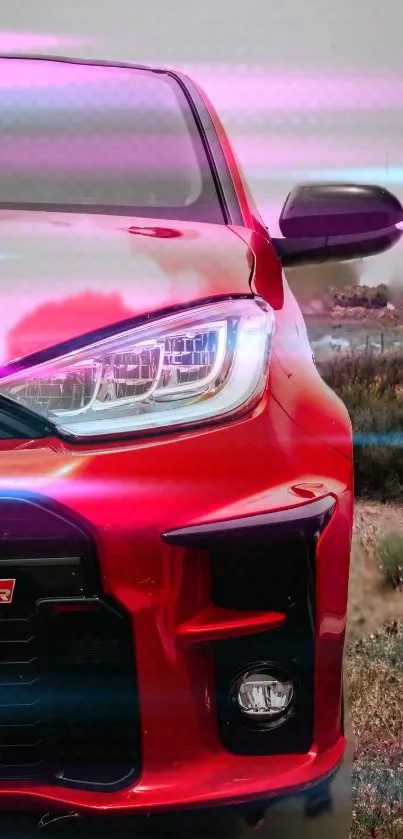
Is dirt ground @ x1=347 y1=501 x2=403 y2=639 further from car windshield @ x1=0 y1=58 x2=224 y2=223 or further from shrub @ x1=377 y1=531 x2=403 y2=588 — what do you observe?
car windshield @ x1=0 y1=58 x2=224 y2=223

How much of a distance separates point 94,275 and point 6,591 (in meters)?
0.39

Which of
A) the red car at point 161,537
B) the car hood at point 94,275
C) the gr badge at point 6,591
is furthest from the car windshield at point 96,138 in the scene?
the gr badge at point 6,591

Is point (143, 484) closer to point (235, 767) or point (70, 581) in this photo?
point (70, 581)

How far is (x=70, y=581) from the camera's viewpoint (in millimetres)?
893

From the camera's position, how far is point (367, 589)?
225cm

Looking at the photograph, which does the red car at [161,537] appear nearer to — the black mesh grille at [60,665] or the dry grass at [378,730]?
the black mesh grille at [60,665]

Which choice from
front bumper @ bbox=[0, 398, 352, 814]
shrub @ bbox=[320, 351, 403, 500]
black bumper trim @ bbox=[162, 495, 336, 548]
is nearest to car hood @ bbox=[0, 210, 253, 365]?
front bumper @ bbox=[0, 398, 352, 814]

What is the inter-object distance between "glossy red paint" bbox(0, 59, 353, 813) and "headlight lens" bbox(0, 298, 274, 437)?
23mm

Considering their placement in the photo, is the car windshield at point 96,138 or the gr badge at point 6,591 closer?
the gr badge at point 6,591

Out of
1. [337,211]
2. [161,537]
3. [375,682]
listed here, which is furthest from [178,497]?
[375,682]

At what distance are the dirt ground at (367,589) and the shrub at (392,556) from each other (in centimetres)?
2

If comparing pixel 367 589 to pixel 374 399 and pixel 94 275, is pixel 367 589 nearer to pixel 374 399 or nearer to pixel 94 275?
pixel 374 399

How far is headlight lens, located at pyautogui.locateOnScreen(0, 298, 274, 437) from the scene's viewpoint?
0.94 m

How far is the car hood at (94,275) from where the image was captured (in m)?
0.96
